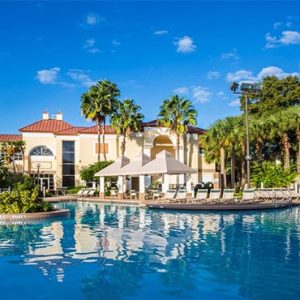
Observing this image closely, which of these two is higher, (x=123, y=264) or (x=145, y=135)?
(x=145, y=135)

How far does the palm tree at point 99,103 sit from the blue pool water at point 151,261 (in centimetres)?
2478

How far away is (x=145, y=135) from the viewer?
44125 mm

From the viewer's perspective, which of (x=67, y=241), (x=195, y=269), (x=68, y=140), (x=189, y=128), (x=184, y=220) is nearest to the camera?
(x=195, y=269)

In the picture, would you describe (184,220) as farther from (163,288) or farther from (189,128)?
(189,128)

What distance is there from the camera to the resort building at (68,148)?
4259cm

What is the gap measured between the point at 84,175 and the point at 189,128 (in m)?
13.0

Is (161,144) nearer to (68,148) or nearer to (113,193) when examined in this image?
(68,148)

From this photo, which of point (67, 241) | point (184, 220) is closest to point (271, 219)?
point (184, 220)

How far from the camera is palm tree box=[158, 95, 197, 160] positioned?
1648 inches

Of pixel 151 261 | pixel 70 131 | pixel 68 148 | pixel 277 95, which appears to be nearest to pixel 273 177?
pixel 277 95

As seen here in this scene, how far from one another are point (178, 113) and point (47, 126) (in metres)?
13.6

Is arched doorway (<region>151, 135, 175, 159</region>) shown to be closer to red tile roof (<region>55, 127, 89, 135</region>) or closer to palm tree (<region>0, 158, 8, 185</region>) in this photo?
red tile roof (<region>55, 127, 89, 135</region>)

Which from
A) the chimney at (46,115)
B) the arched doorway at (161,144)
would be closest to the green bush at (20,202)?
the arched doorway at (161,144)

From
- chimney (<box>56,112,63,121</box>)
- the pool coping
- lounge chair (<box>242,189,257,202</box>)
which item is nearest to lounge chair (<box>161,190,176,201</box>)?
lounge chair (<box>242,189,257,202</box>)
